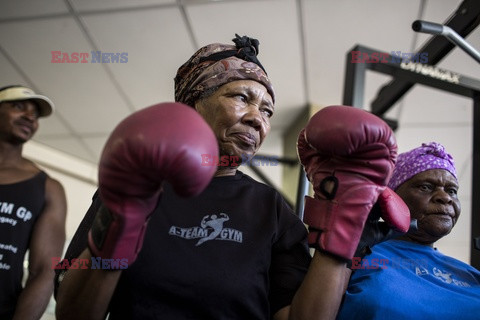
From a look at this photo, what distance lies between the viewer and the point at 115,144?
647 millimetres

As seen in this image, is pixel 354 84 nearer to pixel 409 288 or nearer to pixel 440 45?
pixel 440 45

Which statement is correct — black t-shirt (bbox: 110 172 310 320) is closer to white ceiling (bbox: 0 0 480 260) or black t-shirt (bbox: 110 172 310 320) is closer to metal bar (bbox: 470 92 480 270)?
metal bar (bbox: 470 92 480 270)

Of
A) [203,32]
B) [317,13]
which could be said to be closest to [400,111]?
[317,13]

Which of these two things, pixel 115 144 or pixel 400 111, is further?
pixel 400 111

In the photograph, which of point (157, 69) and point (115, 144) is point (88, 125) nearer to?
point (157, 69)

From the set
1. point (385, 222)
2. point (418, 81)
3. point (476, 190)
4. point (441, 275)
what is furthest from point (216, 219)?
point (418, 81)

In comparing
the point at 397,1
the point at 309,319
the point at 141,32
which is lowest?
the point at 309,319

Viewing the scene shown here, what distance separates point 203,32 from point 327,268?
2.00 metres

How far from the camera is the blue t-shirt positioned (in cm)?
97

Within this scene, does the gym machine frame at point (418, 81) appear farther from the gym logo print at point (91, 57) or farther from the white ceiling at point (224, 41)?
the gym logo print at point (91, 57)

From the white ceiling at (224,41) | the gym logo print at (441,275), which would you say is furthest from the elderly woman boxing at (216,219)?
the white ceiling at (224,41)

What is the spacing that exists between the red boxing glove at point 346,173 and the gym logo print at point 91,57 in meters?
2.23

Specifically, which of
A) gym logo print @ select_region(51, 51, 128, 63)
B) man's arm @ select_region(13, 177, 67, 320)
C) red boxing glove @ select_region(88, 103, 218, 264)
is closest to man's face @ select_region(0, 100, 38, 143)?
man's arm @ select_region(13, 177, 67, 320)

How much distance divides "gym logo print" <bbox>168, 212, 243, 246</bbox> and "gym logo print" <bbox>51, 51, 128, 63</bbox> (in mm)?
2136
